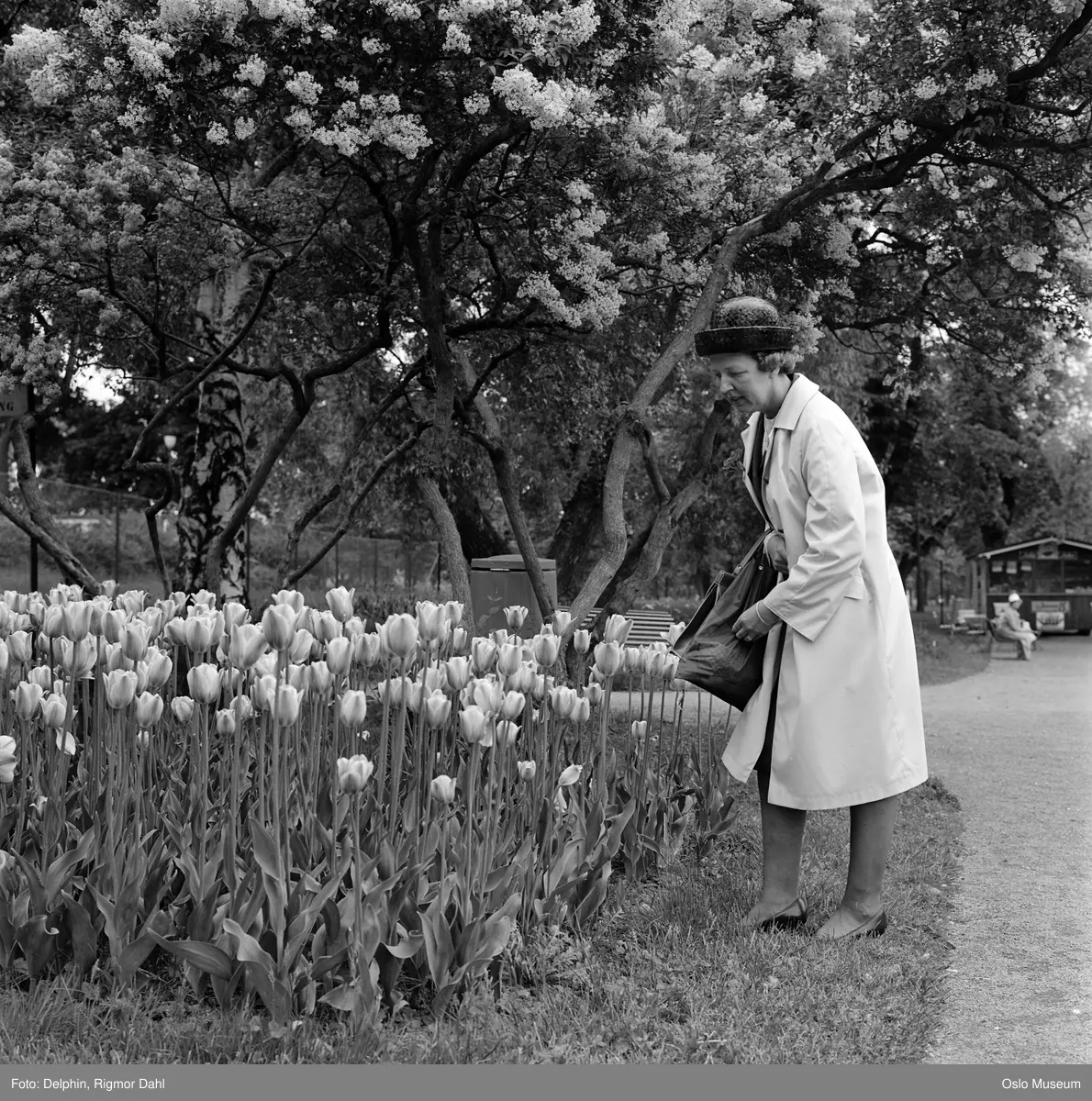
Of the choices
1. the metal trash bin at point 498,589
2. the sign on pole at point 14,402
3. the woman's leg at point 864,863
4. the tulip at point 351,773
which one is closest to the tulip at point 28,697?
the tulip at point 351,773

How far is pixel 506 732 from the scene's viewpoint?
371 cm

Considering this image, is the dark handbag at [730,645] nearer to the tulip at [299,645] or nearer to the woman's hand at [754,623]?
the woman's hand at [754,623]

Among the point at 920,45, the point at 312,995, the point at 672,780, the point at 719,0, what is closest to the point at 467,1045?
the point at 312,995

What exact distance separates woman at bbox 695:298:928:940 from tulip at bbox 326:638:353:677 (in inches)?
49.0

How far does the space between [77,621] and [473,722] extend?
3.97ft

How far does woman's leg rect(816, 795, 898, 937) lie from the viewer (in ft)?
13.1

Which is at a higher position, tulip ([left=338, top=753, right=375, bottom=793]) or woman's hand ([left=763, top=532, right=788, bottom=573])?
woman's hand ([left=763, top=532, right=788, bottom=573])

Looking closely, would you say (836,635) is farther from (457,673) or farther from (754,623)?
(457,673)

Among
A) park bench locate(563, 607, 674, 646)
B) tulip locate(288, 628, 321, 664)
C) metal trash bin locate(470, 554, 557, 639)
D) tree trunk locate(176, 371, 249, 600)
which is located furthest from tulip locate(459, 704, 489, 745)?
park bench locate(563, 607, 674, 646)

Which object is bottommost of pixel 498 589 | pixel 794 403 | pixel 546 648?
pixel 498 589

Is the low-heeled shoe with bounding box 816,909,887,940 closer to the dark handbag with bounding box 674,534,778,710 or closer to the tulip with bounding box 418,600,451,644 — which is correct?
the dark handbag with bounding box 674,534,778,710

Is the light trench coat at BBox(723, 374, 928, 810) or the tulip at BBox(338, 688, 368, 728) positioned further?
the light trench coat at BBox(723, 374, 928, 810)

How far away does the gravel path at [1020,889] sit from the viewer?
138 inches

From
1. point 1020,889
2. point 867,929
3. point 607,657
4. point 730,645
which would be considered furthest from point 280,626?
point 1020,889
